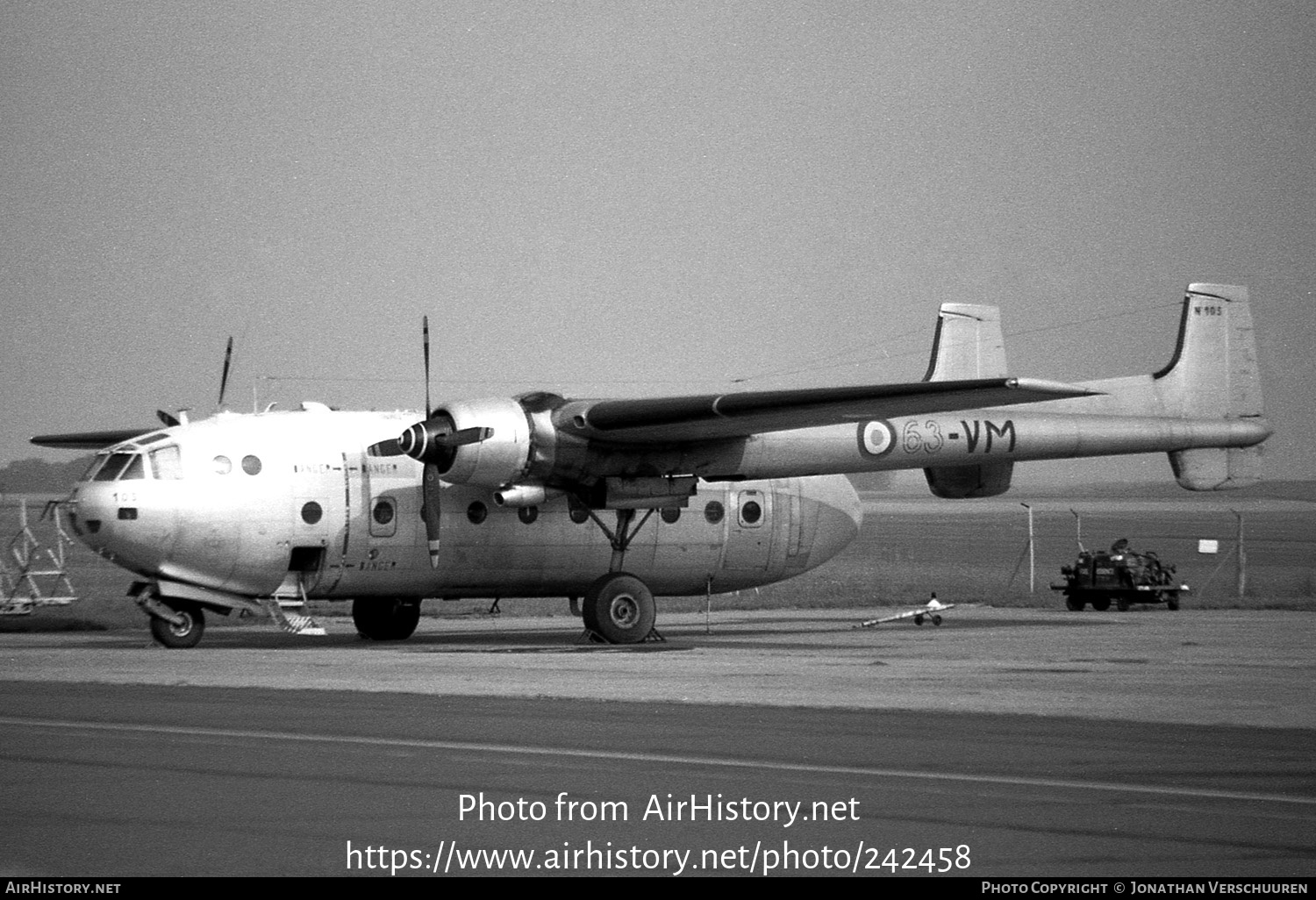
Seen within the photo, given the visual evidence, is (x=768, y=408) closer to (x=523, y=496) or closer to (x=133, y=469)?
(x=523, y=496)

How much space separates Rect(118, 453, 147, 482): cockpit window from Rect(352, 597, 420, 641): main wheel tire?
214 inches

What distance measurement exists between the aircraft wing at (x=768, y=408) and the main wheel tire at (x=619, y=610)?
2.57 m

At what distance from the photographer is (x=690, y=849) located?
7801mm

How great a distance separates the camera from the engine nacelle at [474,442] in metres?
24.2

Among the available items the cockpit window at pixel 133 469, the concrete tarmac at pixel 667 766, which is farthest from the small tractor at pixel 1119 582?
the cockpit window at pixel 133 469

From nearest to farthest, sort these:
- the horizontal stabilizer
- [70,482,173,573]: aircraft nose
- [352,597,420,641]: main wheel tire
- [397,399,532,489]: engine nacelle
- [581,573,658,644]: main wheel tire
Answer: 1. [70,482,173,573]: aircraft nose
2. [397,399,532,489]: engine nacelle
3. [581,573,658,644]: main wheel tire
4. [352,597,420,641]: main wheel tire
5. the horizontal stabilizer

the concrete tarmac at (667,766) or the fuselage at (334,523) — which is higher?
the fuselage at (334,523)

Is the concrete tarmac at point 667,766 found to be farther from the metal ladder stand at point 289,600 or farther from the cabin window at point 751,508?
the cabin window at point 751,508

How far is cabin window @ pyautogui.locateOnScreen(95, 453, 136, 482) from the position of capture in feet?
78.6

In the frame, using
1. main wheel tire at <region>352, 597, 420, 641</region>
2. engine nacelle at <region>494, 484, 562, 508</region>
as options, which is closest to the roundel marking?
engine nacelle at <region>494, 484, 562, 508</region>

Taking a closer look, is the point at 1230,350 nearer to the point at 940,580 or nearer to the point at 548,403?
the point at 548,403

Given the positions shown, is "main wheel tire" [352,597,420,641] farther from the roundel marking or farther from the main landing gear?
the roundel marking

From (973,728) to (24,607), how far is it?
25347 millimetres

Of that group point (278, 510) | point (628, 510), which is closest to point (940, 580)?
point (628, 510)
